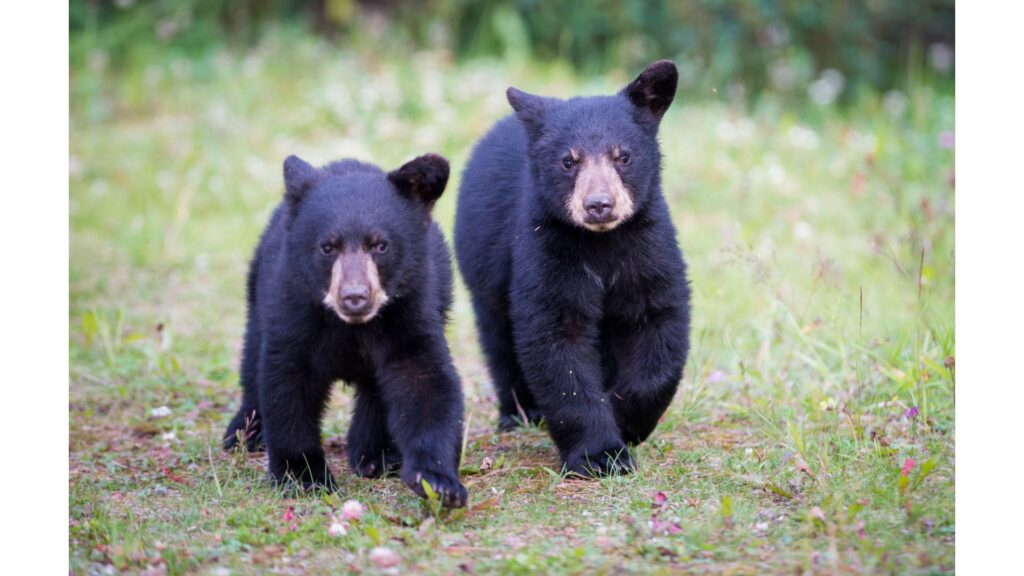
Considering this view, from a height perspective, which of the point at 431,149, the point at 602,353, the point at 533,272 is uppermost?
the point at 431,149

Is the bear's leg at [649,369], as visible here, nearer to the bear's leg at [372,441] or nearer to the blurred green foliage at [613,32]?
the bear's leg at [372,441]

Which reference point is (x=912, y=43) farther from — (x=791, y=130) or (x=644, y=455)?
(x=644, y=455)

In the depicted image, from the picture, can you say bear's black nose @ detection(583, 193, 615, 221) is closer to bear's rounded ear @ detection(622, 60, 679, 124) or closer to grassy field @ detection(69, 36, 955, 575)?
bear's rounded ear @ detection(622, 60, 679, 124)

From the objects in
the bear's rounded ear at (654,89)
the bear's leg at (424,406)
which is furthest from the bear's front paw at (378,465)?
the bear's rounded ear at (654,89)

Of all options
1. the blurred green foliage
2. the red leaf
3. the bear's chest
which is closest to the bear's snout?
the bear's chest

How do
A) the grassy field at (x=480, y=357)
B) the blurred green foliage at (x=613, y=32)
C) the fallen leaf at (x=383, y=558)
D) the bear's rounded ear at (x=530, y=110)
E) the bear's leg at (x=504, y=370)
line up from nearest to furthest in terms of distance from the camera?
1. the fallen leaf at (x=383, y=558)
2. the grassy field at (x=480, y=357)
3. the bear's rounded ear at (x=530, y=110)
4. the bear's leg at (x=504, y=370)
5. the blurred green foliage at (x=613, y=32)

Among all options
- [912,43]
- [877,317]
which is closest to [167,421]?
[877,317]

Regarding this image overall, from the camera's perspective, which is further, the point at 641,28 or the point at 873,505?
the point at 641,28

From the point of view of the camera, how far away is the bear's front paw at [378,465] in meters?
5.03

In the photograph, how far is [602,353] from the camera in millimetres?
5242

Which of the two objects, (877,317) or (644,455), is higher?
(877,317)

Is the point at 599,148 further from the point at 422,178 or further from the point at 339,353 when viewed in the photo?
the point at 339,353

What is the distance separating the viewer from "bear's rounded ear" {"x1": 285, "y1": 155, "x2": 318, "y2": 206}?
15.3ft

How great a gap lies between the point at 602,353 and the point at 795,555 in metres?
1.57
